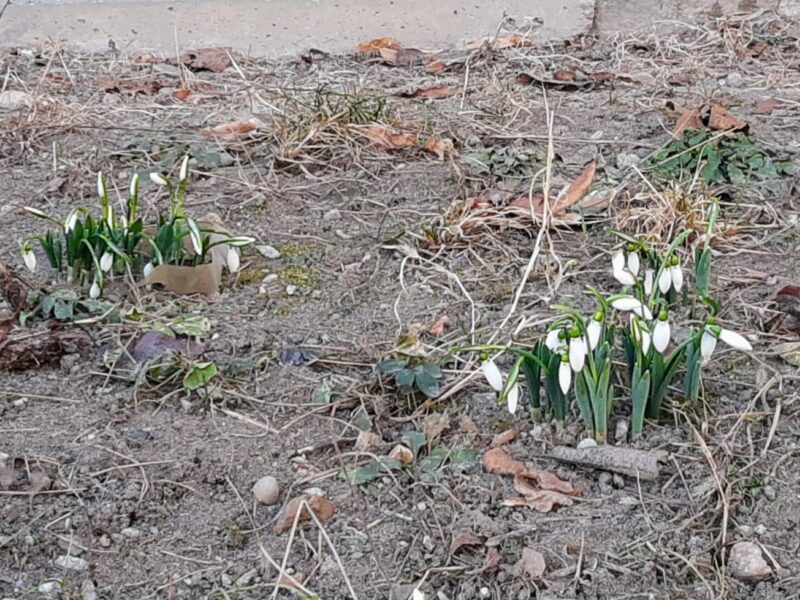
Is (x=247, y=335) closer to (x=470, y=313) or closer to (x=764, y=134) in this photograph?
(x=470, y=313)

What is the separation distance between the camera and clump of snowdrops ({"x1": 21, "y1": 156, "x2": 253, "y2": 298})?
303 centimetres

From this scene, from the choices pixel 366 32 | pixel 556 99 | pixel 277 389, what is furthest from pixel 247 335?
pixel 366 32

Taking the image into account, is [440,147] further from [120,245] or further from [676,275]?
[676,275]

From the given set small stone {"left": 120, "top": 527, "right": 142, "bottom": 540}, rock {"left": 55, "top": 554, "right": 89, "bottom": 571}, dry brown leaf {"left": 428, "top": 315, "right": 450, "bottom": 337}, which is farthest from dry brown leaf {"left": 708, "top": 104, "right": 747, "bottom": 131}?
rock {"left": 55, "top": 554, "right": 89, "bottom": 571}

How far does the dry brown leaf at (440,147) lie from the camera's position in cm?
390

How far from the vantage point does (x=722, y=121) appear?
3.91 meters

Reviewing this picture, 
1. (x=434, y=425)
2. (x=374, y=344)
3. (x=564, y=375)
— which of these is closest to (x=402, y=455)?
(x=434, y=425)

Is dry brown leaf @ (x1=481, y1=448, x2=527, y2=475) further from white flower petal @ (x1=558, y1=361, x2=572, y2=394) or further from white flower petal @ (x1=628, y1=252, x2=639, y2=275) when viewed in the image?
white flower petal @ (x1=628, y1=252, x2=639, y2=275)

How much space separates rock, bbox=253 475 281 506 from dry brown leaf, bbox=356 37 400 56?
2898mm

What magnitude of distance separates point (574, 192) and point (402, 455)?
135 cm

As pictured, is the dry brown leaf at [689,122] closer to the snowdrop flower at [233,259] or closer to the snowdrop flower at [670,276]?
the snowdrop flower at [670,276]

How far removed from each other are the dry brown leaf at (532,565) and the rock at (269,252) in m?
1.42

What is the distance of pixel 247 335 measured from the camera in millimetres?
2932

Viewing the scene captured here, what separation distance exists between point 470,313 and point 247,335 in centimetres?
56
